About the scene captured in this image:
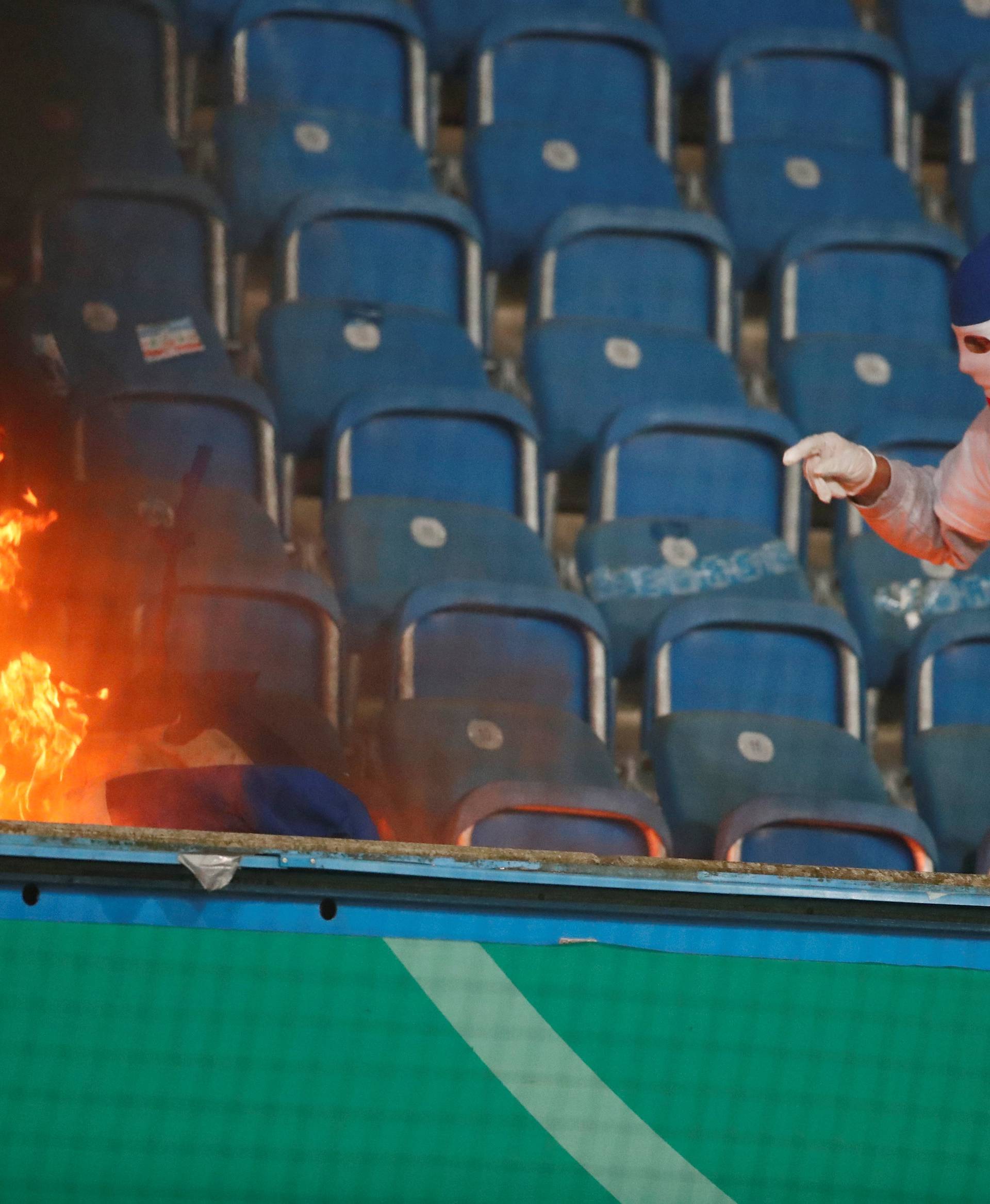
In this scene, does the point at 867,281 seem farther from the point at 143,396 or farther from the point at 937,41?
the point at 143,396

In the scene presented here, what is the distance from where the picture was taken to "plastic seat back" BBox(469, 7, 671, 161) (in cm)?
390

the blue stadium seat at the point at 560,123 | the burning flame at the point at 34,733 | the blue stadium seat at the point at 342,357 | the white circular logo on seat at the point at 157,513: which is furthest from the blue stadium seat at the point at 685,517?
the burning flame at the point at 34,733

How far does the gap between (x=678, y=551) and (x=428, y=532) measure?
493mm

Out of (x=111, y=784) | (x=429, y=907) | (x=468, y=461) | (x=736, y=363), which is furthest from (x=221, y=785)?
(x=736, y=363)

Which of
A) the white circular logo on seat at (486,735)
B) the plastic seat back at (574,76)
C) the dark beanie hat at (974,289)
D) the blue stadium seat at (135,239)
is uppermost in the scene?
the plastic seat back at (574,76)

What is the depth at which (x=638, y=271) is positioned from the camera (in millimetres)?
3678

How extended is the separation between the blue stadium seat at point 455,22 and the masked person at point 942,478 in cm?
241

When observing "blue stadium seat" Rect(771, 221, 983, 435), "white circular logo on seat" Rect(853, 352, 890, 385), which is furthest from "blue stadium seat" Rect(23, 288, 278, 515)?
"white circular logo on seat" Rect(853, 352, 890, 385)

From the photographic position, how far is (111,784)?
216cm

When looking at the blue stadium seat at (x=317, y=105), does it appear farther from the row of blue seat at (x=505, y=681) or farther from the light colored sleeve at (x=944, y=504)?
the light colored sleeve at (x=944, y=504)

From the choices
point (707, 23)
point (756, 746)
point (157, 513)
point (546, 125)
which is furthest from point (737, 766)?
point (707, 23)

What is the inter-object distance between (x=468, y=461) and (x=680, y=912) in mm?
1761

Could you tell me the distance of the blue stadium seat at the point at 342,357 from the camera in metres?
3.25

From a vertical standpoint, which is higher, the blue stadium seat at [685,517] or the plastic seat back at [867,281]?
the plastic seat back at [867,281]
